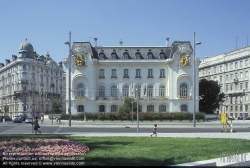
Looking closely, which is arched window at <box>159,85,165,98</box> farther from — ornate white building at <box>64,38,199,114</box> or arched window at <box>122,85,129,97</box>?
arched window at <box>122,85,129,97</box>

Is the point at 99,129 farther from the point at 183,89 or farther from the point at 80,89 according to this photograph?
the point at 183,89

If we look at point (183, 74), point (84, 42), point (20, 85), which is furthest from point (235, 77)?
point (20, 85)

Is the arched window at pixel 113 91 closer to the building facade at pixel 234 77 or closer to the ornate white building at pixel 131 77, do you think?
the ornate white building at pixel 131 77

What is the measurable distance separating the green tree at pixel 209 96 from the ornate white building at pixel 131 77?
8.59 m

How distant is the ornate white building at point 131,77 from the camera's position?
61125 mm

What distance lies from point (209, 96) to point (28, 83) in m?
51.4

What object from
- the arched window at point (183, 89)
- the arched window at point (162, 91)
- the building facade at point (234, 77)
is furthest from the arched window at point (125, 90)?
the building facade at point (234, 77)

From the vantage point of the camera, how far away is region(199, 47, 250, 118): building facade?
248 ft

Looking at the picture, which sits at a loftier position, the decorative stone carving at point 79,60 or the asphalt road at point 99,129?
Answer: the decorative stone carving at point 79,60

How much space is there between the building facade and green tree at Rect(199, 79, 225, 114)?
5.27 metres

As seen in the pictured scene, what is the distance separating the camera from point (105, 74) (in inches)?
2512

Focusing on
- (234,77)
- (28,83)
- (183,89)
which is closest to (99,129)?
(183,89)

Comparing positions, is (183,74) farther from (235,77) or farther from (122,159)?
(122,159)

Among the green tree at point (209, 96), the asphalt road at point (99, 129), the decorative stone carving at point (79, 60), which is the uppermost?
the decorative stone carving at point (79, 60)
